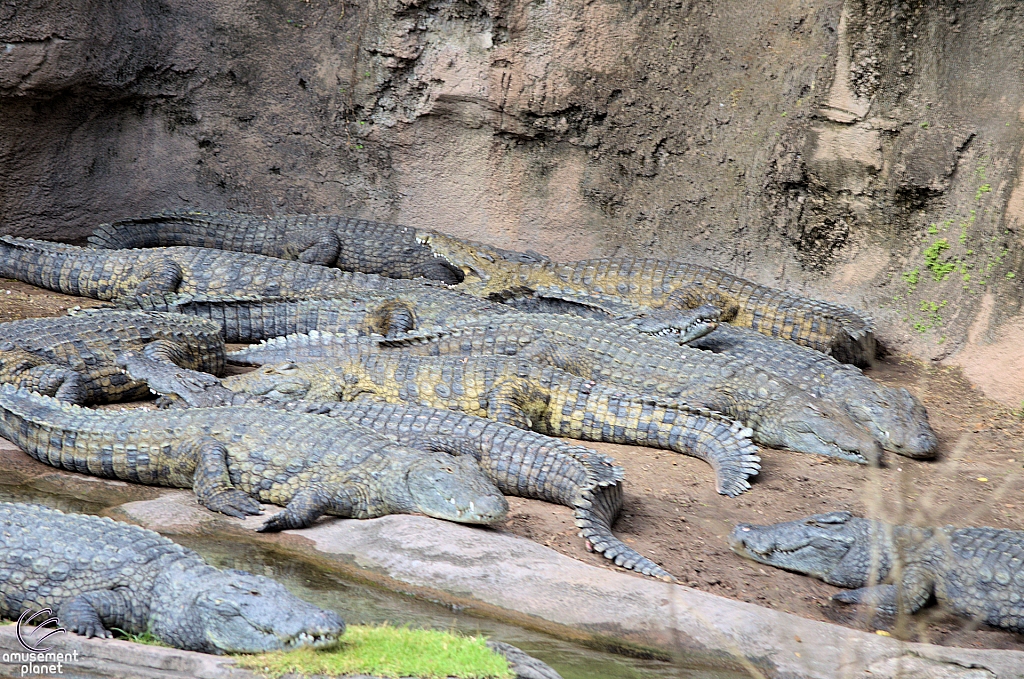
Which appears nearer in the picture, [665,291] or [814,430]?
[814,430]

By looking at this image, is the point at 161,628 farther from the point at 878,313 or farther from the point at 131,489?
the point at 878,313

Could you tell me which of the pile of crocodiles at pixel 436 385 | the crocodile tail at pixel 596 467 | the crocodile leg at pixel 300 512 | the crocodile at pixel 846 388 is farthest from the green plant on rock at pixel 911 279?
the crocodile leg at pixel 300 512

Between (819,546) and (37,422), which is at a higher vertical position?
(819,546)

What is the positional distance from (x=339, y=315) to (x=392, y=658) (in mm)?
3683

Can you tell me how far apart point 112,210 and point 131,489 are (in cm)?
425

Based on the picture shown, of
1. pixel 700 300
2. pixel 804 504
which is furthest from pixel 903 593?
pixel 700 300

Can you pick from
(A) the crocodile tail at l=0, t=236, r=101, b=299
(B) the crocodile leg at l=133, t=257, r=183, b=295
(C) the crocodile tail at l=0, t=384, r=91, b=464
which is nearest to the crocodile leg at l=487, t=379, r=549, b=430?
(C) the crocodile tail at l=0, t=384, r=91, b=464

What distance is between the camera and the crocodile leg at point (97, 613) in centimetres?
330

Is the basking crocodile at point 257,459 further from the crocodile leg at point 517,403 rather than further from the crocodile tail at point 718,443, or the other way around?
the crocodile tail at point 718,443

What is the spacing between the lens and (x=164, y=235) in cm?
792

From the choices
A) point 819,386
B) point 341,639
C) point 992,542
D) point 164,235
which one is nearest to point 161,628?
point 341,639

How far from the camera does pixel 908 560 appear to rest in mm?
4156

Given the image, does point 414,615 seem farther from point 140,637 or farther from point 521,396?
point 521,396

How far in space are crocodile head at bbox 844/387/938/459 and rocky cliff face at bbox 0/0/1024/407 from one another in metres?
0.88
